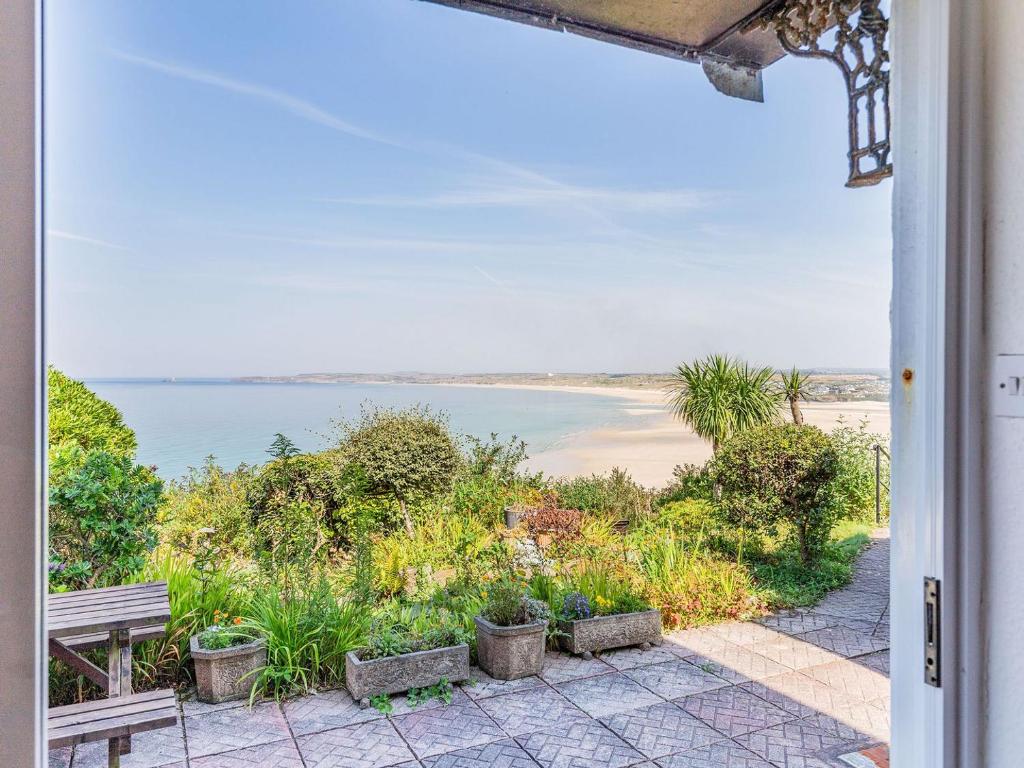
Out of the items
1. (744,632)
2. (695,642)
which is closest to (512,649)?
(695,642)

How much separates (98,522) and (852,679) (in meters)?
3.78

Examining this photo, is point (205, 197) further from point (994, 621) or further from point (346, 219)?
point (994, 621)

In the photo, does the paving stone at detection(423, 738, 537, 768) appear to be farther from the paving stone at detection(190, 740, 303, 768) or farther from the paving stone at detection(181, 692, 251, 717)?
the paving stone at detection(181, 692, 251, 717)

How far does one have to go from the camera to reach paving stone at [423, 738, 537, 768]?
2447 millimetres

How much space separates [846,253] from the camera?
943 cm

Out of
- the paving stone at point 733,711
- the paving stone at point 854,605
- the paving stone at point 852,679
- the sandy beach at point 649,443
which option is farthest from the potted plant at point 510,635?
the sandy beach at point 649,443

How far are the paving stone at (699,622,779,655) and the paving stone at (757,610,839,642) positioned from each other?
3.0 inches

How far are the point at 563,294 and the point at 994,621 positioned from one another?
391 inches

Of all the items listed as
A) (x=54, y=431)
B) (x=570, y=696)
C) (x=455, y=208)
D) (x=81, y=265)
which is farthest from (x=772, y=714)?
(x=455, y=208)

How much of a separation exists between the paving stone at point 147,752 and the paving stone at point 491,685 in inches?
48.8

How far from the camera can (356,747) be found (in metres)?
2.56

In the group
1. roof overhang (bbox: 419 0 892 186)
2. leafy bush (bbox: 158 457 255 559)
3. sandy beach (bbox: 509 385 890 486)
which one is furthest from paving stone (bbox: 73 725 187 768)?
sandy beach (bbox: 509 385 890 486)

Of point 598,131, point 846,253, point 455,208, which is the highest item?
point 598,131

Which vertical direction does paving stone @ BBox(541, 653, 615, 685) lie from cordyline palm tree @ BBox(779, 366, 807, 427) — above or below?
below
